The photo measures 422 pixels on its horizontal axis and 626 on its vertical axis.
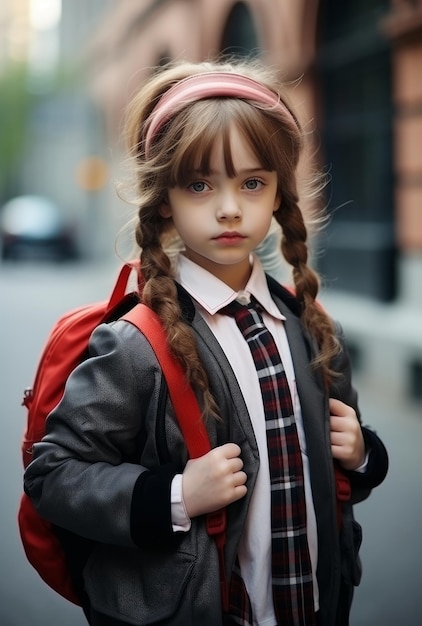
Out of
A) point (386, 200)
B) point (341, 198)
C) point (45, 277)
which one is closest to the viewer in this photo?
point (386, 200)

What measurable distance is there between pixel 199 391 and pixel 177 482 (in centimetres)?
18

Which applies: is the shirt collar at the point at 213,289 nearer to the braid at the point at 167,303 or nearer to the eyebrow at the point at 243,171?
the braid at the point at 167,303

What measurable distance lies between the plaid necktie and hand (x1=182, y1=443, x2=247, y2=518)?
0.12m

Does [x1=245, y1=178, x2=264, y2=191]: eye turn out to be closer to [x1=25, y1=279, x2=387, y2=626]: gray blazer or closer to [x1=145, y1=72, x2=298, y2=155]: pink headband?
[x1=145, y1=72, x2=298, y2=155]: pink headband

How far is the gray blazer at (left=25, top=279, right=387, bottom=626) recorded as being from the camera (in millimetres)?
1691

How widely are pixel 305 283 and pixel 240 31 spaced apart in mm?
12079

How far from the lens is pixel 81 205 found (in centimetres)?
3394

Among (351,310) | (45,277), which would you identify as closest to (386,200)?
(351,310)

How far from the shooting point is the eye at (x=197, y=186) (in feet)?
5.80

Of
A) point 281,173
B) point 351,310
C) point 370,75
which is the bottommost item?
point 351,310

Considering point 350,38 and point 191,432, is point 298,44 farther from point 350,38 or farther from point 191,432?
point 191,432

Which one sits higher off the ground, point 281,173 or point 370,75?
point 370,75

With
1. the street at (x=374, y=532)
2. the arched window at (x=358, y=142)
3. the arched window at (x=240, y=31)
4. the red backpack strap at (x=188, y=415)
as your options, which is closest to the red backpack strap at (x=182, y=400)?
the red backpack strap at (x=188, y=415)

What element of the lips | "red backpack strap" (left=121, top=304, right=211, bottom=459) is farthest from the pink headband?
"red backpack strap" (left=121, top=304, right=211, bottom=459)
